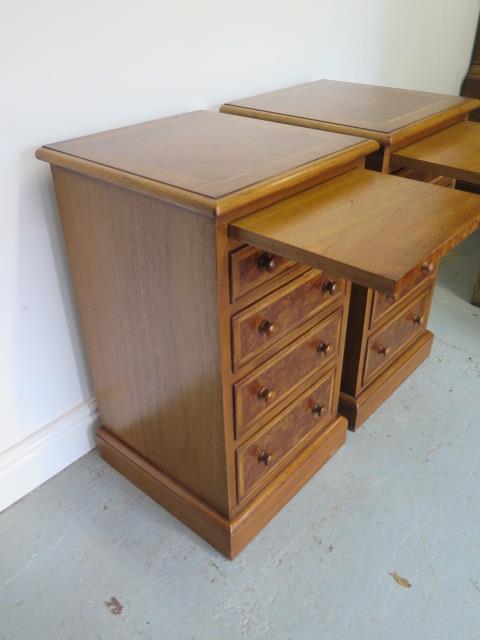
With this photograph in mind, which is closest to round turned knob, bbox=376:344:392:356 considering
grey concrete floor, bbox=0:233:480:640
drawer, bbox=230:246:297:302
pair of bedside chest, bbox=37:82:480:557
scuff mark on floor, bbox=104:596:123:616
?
pair of bedside chest, bbox=37:82:480:557

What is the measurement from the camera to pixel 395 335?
1609mm

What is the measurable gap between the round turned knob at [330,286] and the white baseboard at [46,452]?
71 centimetres

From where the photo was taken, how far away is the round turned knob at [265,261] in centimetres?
97

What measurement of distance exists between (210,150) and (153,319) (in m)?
0.35

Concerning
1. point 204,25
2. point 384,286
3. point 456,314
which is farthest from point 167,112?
point 456,314

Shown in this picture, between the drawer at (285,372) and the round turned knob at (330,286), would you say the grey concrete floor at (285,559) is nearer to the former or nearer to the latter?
the drawer at (285,372)

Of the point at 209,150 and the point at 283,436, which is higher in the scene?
the point at 209,150

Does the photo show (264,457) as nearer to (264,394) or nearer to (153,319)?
(264,394)

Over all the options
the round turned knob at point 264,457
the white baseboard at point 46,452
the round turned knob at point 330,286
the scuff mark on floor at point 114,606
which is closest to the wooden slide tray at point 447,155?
the round turned knob at point 330,286

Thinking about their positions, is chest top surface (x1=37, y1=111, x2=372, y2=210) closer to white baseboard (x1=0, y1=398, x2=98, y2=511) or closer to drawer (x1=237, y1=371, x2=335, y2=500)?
drawer (x1=237, y1=371, x2=335, y2=500)

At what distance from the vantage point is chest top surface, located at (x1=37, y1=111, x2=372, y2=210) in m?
0.93

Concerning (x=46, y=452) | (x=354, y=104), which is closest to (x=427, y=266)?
(x=354, y=104)

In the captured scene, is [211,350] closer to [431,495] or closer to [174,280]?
[174,280]

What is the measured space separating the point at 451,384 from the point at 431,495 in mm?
470
